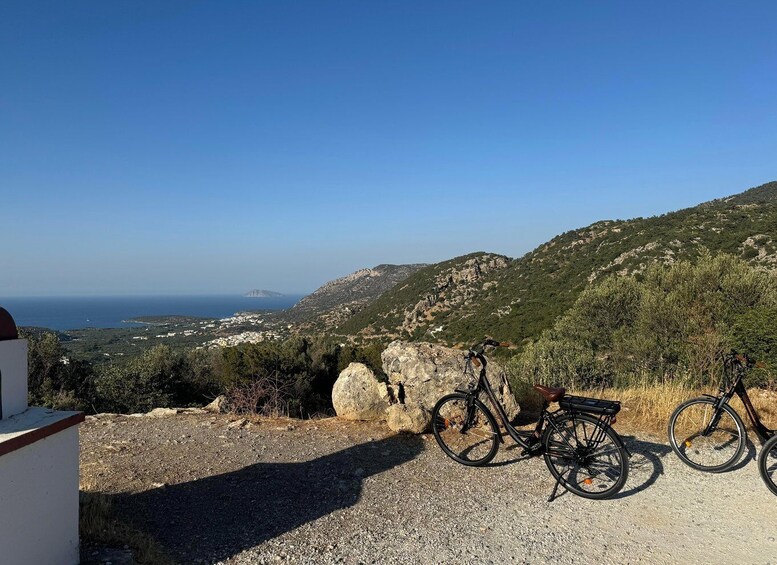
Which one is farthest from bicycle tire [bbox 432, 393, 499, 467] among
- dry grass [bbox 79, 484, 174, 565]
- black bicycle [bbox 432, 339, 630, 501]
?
dry grass [bbox 79, 484, 174, 565]

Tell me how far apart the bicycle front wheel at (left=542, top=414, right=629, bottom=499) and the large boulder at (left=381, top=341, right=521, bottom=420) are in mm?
2177

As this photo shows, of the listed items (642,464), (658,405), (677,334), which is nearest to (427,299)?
(677,334)

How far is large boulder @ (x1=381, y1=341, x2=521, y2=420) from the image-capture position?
7527 mm

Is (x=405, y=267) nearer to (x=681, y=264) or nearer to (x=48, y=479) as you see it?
(x=681, y=264)

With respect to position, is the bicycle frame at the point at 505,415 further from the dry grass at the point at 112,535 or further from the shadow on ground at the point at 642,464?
the dry grass at the point at 112,535

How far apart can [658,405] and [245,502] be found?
22.6 ft

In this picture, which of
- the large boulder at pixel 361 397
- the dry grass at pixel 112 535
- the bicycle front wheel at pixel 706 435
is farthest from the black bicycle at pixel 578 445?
the dry grass at pixel 112 535

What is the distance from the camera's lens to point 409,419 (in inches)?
284

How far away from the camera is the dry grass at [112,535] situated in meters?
3.67

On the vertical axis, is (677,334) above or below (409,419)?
above

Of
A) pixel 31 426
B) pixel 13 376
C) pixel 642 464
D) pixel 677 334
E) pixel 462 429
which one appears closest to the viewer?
pixel 31 426

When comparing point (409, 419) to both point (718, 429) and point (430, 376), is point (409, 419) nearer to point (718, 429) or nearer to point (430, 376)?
point (430, 376)

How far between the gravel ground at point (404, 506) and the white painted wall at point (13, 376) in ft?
5.68

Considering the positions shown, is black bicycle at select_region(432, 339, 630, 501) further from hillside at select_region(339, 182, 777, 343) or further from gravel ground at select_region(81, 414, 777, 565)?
hillside at select_region(339, 182, 777, 343)
